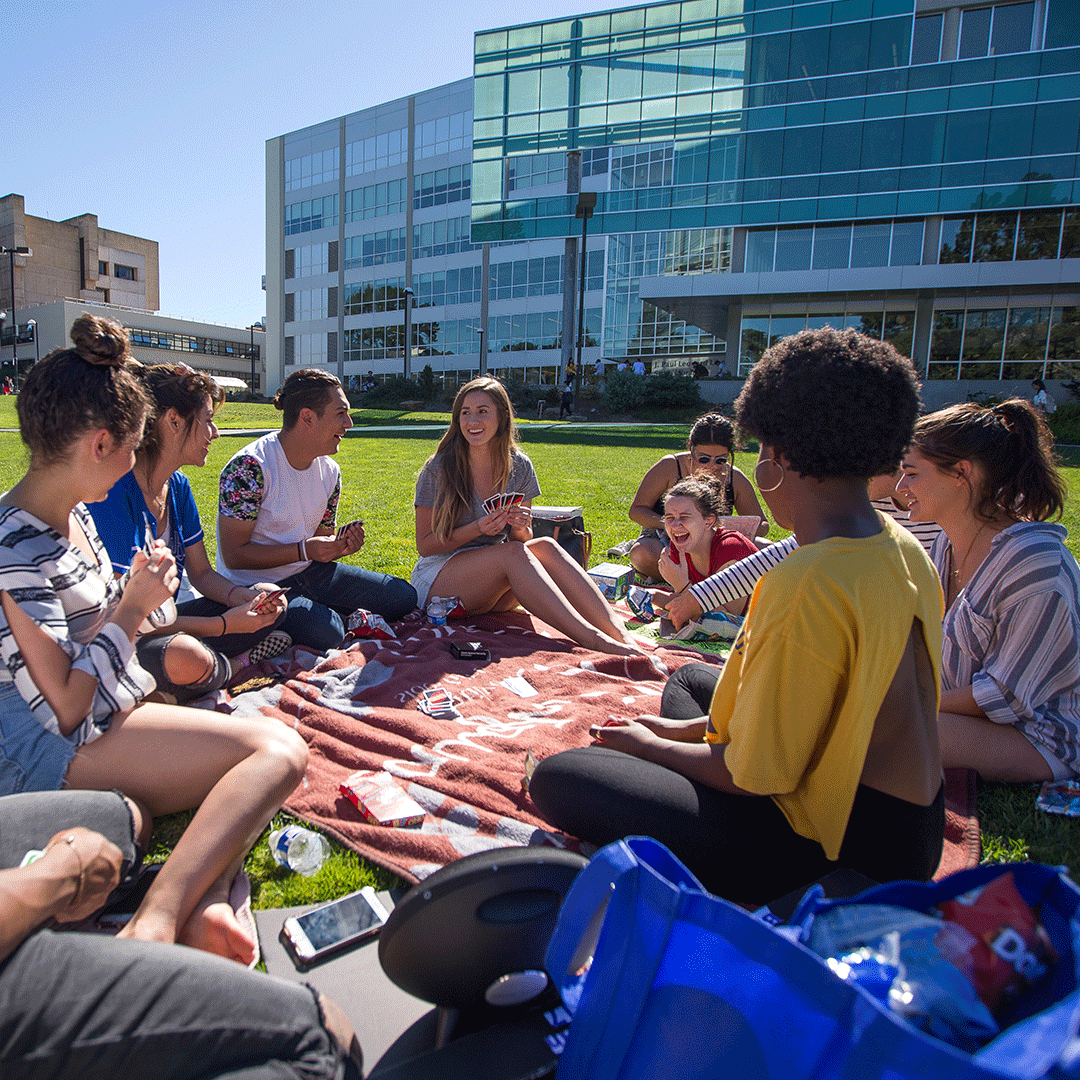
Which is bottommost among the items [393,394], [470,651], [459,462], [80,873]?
[470,651]

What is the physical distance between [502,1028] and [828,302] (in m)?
35.1

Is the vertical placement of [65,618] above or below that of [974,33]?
below

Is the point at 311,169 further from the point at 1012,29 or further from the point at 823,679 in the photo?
the point at 823,679

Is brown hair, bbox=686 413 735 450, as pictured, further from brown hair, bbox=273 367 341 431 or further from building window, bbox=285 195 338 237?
building window, bbox=285 195 338 237

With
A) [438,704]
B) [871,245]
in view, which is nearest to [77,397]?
[438,704]

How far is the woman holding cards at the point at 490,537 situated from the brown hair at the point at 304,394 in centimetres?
74

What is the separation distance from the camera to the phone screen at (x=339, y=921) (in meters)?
1.93

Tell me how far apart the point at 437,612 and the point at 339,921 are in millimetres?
2649

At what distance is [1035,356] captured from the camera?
96.1ft

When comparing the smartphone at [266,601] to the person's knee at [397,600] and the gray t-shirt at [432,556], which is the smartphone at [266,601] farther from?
the gray t-shirt at [432,556]

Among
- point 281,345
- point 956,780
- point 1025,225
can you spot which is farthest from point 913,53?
point 281,345

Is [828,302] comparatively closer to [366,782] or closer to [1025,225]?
[1025,225]

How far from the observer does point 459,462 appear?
469 centimetres

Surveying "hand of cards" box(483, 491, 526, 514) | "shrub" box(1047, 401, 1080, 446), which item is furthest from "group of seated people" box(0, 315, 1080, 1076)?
"shrub" box(1047, 401, 1080, 446)
